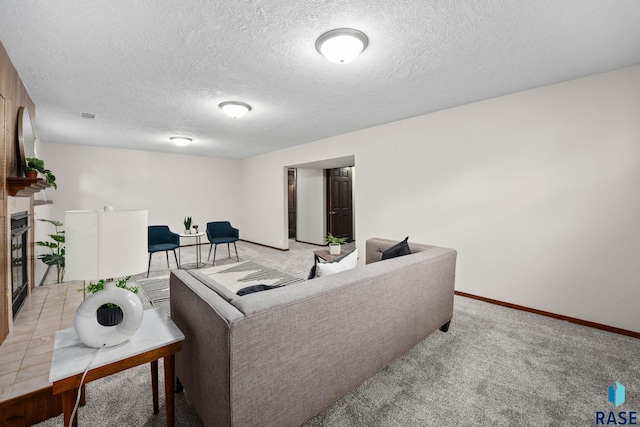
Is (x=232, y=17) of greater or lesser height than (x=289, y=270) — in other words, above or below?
above

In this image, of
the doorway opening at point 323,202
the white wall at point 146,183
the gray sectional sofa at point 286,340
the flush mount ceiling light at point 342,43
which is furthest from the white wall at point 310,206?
the gray sectional sofa at point 286,340

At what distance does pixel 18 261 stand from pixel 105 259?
2588mm

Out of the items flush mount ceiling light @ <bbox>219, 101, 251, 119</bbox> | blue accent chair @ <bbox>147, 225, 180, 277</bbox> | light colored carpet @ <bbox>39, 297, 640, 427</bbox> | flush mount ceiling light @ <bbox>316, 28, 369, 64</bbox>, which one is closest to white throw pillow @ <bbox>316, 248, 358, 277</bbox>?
light colored carpet @ <bbox>39, 297, 640, 427</bbox>

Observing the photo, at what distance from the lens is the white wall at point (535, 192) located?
2.48m

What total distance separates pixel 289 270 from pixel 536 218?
352 centimetres

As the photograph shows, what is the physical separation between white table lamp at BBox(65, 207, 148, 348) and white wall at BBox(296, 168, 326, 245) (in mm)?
5974

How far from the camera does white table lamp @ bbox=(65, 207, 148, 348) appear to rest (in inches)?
44.3

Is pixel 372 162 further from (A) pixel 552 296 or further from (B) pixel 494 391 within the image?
(B) pixel 494 391

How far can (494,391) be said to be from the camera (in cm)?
172

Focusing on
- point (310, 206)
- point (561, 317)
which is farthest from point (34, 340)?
point (310, 206)

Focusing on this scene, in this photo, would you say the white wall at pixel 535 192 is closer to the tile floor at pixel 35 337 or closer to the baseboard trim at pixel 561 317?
the baseboard trim at pixel 561 317

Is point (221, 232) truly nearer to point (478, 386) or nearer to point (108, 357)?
point (108, 357)

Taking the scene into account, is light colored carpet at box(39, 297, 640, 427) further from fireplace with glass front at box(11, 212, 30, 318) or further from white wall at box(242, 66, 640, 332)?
fireplace with glass front at box(11, 212, 30, 318)

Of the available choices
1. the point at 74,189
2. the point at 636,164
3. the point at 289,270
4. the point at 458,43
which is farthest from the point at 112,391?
the point at 74,189
